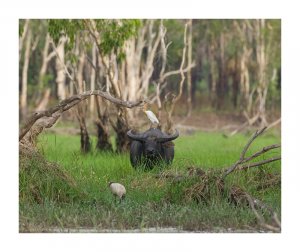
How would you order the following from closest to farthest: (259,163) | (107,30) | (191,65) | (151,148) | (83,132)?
(259,163), (151,148), (107,30), (83,132), (191,65)

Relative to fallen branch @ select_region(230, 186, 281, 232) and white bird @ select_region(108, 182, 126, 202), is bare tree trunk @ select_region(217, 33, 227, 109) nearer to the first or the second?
white bird @ select_region(108, 182, 126, 202)

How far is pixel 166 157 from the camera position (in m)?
13.1

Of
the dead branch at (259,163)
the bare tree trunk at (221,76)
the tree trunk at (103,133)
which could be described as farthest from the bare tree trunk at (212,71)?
the dead branch at (259,163)

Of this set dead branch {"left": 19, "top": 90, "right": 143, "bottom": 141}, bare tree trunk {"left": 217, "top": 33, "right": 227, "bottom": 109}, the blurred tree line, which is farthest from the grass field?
bare tree trunk {"left": 217, "top": 33, "right": 227, "bottom": 109}

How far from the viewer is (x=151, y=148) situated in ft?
42.4

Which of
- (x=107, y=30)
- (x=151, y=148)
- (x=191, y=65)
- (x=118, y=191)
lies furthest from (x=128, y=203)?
(x=191, y=65)

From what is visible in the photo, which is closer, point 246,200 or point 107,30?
point 246,200

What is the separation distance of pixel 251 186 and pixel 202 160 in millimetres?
3689

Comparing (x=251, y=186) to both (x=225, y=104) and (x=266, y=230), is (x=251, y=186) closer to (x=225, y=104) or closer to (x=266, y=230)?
(x=266, y=230)

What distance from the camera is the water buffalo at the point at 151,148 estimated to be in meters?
12.9

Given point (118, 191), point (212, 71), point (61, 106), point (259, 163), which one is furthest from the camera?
point (212, 71)

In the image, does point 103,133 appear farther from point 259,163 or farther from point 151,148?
point 259,163

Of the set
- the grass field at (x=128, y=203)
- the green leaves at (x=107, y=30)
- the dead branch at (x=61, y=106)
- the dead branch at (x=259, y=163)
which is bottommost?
the grass field at (x=128, y=203)

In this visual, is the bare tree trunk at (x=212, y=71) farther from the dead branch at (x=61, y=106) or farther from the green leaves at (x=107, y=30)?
the dead branch at (x=61, y=106)
